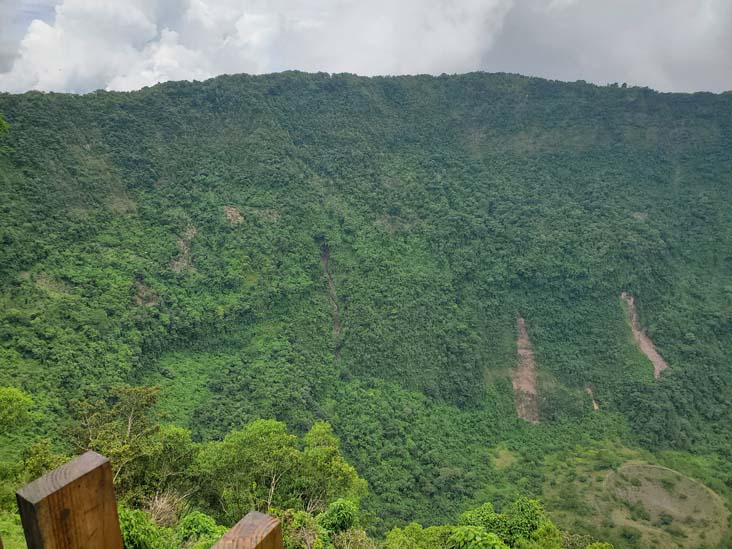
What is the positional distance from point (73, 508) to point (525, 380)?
4016cm

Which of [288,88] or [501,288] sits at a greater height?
[288,88]

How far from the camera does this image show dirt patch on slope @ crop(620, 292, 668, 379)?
38062 millimetres

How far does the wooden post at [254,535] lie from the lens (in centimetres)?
174

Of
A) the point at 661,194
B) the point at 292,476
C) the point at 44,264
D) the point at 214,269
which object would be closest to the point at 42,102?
the point at 44,264

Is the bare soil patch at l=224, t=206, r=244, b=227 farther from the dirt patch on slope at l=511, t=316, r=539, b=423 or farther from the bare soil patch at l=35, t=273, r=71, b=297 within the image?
the dirt patch on slope at l=511, t=316, r=539, b=423

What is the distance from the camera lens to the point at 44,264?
2784 centimetres

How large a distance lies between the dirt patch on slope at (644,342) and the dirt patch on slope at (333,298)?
24.4 m

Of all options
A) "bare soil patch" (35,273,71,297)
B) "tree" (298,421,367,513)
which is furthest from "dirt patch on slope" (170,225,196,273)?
"tree" (298,421,367,513)

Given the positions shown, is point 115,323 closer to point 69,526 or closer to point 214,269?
point 214,269

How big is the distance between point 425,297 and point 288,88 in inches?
1078

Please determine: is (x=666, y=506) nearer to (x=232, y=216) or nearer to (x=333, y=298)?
(x=333, y=298)

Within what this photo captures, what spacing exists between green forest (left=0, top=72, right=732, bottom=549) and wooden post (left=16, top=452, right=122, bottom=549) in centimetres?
1147

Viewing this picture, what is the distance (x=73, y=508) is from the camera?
1.81m

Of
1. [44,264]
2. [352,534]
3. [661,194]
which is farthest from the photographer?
[661,194]
